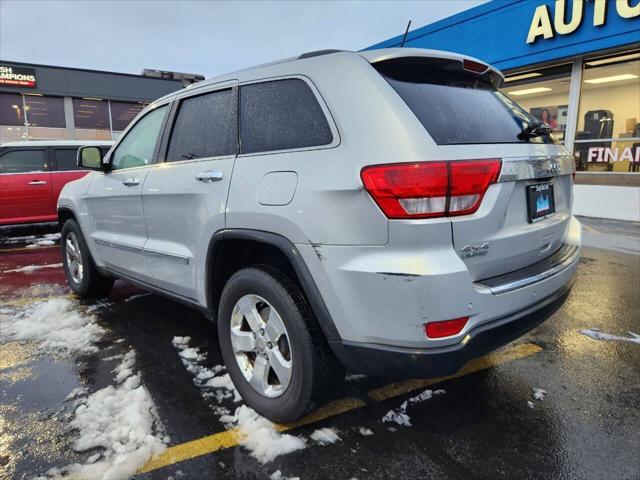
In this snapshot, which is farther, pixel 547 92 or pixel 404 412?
pixel 547 92

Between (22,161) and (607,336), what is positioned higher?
(22,161)

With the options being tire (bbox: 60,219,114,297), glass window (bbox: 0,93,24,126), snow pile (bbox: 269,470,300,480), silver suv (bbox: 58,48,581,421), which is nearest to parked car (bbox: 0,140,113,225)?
tire (bbox: 60,219,114,297)

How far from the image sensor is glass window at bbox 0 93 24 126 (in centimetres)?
1897

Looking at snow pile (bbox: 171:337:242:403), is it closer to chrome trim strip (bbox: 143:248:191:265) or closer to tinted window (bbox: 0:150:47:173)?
chrome trim strip (bbox: 143:248:191:265)

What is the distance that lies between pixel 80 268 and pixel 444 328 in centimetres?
412

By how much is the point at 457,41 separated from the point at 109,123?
16014mm

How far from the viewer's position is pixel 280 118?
250cm

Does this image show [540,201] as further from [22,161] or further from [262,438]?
[22,161]

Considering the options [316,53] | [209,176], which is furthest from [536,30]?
[209,176]

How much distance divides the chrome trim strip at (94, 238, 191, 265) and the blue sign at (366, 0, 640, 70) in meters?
10.5

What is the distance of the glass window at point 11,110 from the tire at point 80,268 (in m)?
18.1

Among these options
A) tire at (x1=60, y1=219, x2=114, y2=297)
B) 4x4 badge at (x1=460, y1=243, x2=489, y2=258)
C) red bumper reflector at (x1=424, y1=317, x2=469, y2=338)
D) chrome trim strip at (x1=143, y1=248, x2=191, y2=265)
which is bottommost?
tire at (x1=60, y1=219, x2=114, y2=297)

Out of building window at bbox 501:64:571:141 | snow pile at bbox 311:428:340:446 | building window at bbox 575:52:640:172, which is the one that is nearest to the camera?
snow pile at bbox 311:428:340:446

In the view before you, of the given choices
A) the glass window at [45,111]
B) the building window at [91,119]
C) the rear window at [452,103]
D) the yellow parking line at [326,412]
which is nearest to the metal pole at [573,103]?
the yellow parking line at [326,412]
